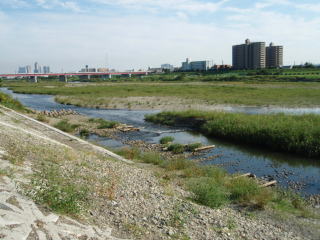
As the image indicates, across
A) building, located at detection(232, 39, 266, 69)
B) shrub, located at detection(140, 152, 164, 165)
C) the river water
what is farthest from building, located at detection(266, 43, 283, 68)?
shrub, located at detection(140, 152, 164, 165)

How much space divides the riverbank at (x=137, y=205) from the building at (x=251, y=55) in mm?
178505

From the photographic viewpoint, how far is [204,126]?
3184cm

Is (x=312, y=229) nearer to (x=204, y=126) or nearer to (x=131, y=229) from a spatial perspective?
(x=131, y=229)

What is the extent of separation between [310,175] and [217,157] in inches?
241

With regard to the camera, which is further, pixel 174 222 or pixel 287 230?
pixel 287 230

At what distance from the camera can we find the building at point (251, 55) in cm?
18250

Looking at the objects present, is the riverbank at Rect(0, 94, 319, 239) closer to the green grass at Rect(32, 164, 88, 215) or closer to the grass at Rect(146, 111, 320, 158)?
the green grass at Rect(32, 164, 88, 215)

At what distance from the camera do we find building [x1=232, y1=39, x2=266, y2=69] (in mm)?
182500

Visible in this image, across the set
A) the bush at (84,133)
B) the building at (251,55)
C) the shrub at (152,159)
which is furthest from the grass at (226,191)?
the building at (251,55)

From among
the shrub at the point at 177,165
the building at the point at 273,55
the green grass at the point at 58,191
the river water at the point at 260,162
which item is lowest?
the river water at the point at 260,162

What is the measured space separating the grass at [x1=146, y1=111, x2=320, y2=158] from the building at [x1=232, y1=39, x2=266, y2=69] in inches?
6277

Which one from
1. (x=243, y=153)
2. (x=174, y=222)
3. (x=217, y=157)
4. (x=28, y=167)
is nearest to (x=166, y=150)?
(x=217, y=157)

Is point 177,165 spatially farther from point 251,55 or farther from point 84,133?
point 251,55

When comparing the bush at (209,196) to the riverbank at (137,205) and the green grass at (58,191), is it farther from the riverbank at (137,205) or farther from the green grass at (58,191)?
the green grass at (58,191)
